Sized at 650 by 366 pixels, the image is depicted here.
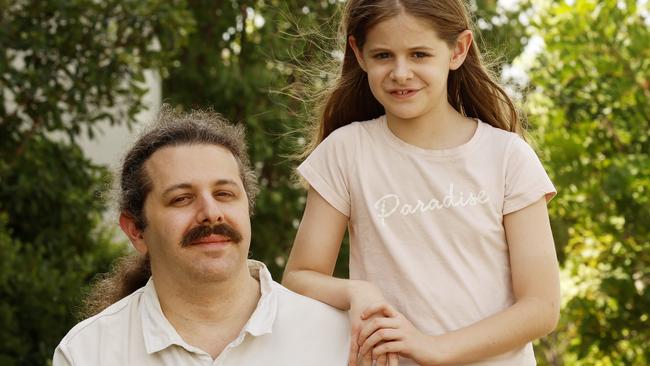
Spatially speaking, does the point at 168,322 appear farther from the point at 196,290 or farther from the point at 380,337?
the point at 380,337

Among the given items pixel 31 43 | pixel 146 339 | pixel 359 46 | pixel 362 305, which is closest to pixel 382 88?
pixel 359 46

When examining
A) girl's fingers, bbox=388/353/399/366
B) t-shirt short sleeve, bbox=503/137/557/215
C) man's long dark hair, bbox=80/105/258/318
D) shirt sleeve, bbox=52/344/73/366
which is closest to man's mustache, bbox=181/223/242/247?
man's long dark hair, bbox=80/105/258/318

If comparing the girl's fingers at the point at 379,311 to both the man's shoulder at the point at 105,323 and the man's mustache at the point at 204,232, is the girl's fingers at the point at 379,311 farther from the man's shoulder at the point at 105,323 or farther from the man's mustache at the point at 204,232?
the man's shoulder at the point at 105,323

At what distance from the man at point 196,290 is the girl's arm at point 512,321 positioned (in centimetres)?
24

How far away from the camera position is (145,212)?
126 inches

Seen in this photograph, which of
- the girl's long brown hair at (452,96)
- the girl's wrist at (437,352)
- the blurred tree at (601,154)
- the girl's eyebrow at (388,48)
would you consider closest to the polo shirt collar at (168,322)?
the girl's wrist at (437,352)

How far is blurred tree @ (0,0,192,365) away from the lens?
5957 millimetres

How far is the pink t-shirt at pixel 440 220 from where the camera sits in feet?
10.3

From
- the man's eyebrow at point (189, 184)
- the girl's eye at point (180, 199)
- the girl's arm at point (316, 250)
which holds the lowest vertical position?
the girl's arm at point (316, 250)

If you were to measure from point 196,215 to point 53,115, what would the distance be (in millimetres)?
3195

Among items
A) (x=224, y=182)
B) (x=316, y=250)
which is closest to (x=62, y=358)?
(x=224, y=182)

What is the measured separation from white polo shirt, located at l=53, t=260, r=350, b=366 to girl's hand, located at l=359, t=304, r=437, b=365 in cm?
21

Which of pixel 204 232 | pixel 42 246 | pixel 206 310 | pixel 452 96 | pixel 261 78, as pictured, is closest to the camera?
pixel 204 232

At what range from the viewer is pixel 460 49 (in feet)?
11.1
